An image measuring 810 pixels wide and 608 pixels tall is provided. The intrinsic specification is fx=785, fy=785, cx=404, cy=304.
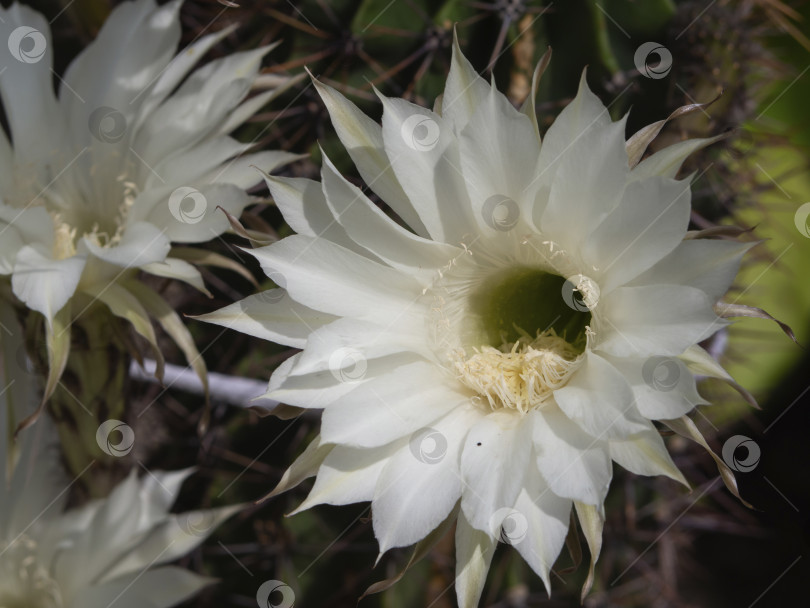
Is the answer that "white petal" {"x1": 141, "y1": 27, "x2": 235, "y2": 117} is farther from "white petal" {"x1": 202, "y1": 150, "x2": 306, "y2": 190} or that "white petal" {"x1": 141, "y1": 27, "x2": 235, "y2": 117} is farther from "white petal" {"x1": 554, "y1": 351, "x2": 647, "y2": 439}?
"white petal" {"x1": 554, "y1": 351, "x2": 647, "y2": 439}

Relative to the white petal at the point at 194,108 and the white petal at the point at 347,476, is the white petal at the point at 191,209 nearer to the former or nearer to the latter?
the white petal at the point at 194,108

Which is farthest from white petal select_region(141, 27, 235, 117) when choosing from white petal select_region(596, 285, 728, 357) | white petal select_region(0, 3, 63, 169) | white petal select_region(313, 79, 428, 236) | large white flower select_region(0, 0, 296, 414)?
white petal select_region(596, 285, 728, 357)

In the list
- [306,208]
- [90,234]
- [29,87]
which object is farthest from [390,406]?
[29,87]

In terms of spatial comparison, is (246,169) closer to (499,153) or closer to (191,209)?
(191,209)

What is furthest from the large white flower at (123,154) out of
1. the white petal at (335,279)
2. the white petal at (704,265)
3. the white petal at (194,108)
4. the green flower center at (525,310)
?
the white petal at (704,265)

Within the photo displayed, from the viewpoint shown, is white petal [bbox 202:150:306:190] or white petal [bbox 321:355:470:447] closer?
white petal [bbox 321:355:470:447]

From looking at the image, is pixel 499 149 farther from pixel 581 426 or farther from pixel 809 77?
pixel 809 77

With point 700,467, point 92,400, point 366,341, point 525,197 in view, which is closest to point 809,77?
point 700,467
